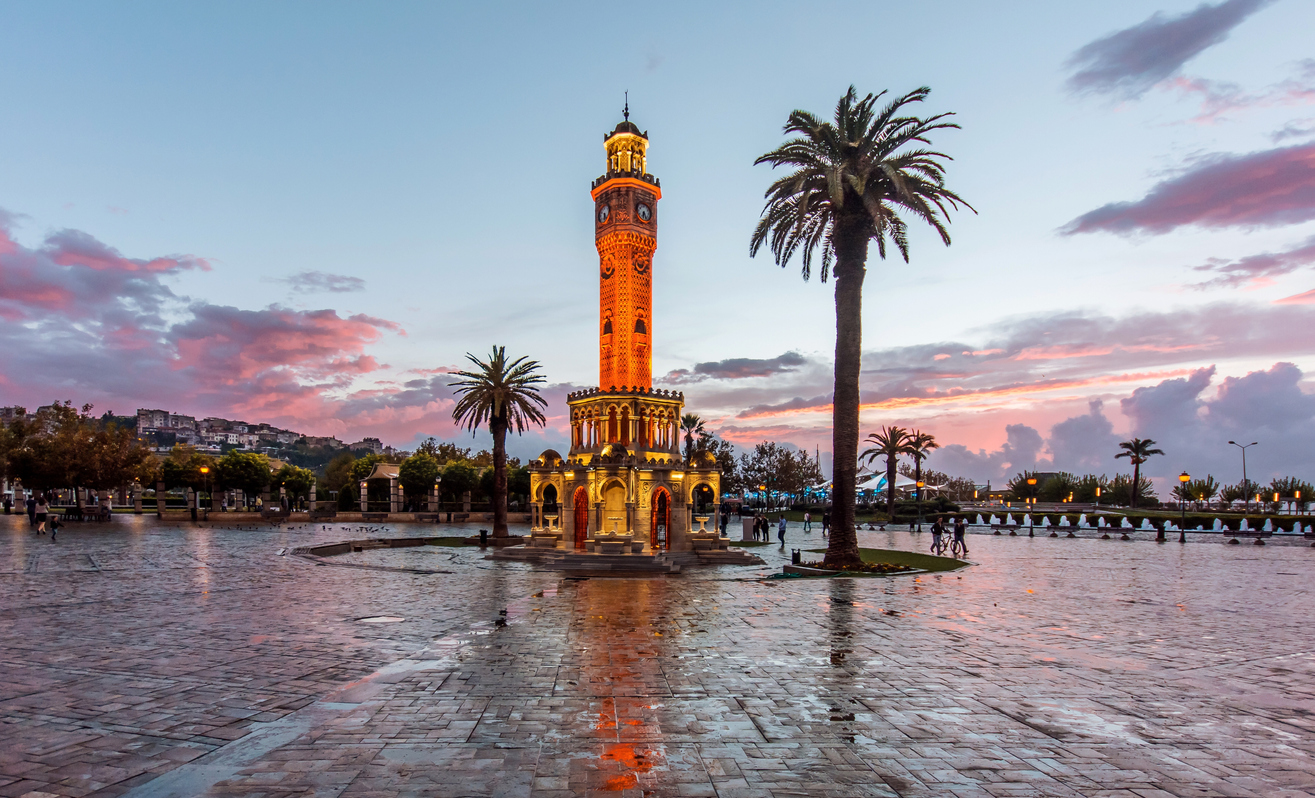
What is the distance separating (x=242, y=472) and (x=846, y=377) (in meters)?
63.3

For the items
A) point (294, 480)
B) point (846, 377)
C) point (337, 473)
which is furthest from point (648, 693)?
point (337, 473)

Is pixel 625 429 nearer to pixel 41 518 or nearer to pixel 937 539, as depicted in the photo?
pixel 937 539

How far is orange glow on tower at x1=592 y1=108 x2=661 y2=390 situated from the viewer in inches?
1463

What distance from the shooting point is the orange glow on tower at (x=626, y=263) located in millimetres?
37156

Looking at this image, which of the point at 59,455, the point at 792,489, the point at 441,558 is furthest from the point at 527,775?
the point at 792,489

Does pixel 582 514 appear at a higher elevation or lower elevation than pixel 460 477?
lower

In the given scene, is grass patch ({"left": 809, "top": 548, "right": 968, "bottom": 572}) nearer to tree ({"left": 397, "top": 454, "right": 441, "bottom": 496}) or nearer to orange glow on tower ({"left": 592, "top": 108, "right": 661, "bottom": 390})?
orange glow on tower ({"left": 592, "top": 108, "right": 661, "bottom": 390})

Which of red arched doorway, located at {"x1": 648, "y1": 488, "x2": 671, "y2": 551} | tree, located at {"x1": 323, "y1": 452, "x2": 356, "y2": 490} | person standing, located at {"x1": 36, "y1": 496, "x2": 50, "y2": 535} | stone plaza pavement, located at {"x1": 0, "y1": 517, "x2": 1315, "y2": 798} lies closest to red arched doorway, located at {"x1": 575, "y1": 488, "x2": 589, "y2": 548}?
red arched doorway, located at {"x1": 648, "y1": 488, "x2": 671, "y2": 551}

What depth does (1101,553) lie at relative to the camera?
33906 mm

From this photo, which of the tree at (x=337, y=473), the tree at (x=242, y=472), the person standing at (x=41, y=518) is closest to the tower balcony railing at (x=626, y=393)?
the person standing at (x=41, y=518)

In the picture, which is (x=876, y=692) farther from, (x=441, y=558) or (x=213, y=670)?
(x=441, y=558)

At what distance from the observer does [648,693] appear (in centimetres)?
852

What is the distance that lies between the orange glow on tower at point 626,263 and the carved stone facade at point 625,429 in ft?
0.17

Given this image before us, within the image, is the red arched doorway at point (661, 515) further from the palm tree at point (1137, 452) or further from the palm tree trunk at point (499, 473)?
the palm tree at point (1137, 452)
